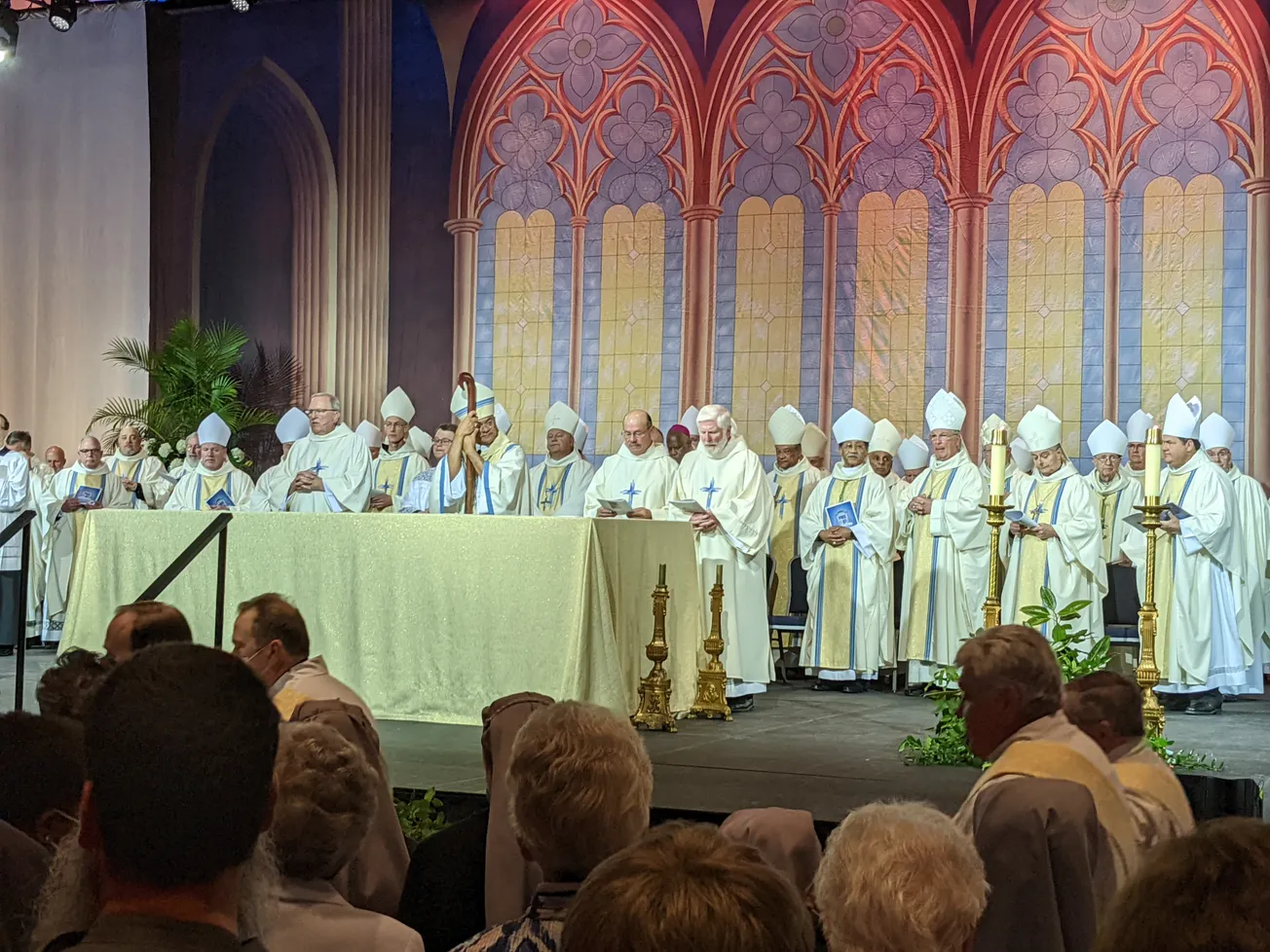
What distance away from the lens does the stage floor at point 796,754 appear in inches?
211

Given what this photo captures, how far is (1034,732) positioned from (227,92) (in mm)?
12032

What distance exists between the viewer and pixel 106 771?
132 centimetres

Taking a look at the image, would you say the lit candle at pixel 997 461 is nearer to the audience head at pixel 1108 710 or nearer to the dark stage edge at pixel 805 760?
the dark stage edge at pixel 805 760

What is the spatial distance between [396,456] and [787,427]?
3091 millimetres

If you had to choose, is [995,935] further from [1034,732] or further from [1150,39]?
[1150,39]

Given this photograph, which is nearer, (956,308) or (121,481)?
(956,308)

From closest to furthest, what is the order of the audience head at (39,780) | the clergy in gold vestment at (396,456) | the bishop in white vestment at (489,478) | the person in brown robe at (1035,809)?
the audience head at (39,780) < the person in brown robe at (1035,809) < the bishop in white vestment at (489,478) < the clergy in gold vestment at (396,456)

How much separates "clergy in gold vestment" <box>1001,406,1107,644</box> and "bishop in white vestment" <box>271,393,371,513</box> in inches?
176

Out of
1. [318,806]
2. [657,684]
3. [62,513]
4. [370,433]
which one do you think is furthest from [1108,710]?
[62,513]

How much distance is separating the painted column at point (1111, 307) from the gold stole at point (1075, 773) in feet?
28.5

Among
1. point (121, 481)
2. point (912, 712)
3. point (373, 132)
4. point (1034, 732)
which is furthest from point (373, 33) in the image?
point (1034, 732)

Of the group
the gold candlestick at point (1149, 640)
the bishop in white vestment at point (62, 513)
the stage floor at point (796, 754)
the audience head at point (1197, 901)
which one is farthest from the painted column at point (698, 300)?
the audience head at point (1197, 901)

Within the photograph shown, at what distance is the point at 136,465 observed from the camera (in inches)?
496

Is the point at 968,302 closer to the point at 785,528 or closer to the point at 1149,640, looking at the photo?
the point at 785,528
